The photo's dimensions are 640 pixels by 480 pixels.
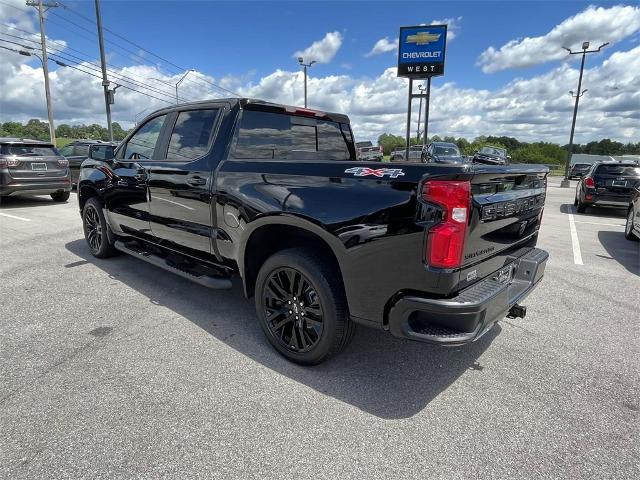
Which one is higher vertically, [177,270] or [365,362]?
[177,270]

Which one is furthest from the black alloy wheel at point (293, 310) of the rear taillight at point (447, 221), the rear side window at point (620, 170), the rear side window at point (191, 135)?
the rear side window at point (620, 170)

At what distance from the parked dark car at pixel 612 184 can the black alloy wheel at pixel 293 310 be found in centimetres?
1086

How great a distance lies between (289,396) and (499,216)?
178cm

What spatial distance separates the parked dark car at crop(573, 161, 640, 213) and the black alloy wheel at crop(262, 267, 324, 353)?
10.9 meters

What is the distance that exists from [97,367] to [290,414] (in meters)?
1.53

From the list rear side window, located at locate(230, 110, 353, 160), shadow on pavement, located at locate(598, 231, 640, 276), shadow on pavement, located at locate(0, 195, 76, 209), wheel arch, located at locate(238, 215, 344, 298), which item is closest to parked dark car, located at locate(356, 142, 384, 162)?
rear side window, located at locate(230, 110, 353, 160)

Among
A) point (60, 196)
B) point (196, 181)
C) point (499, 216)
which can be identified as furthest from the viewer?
point (60, 196)

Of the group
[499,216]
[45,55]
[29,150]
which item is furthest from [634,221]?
[45,55]

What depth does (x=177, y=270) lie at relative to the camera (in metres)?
3.94

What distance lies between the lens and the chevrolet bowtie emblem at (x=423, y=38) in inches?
874

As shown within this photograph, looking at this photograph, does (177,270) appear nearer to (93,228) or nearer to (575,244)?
(93,228)

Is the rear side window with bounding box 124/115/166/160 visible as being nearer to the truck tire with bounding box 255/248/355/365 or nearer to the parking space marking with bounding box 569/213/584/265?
the truck tire with bounding box 255/248/355/365

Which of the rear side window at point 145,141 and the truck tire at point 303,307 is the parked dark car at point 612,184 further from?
the rear side window at point 145,141

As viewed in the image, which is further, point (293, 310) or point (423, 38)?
point (423, 38)
